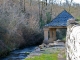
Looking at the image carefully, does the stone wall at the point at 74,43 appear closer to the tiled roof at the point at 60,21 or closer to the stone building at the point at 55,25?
the stone building at the point at 55,25

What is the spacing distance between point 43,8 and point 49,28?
16768 millimetres

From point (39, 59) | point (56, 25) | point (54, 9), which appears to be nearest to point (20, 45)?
point (56, 25)

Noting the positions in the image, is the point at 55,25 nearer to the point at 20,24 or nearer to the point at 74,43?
the point at 20,24

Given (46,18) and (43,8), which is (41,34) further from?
(43,8)

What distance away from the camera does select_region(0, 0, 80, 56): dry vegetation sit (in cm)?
1881

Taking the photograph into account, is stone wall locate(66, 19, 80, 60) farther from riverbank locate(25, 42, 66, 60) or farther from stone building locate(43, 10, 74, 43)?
stone building locate(43, 10, 74, 43)

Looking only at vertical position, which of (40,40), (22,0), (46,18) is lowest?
(40,40)

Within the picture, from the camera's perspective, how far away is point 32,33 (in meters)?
27.4

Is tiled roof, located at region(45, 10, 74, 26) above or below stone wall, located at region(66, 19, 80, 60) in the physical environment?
below

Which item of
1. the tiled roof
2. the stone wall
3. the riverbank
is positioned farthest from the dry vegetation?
the stone wall

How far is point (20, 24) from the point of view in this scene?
2486 cm

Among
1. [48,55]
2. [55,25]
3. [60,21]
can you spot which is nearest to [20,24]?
[60,21]

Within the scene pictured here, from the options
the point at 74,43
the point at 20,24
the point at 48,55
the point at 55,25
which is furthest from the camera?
the point at 20,24

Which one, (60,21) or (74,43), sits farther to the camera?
(60,21)
